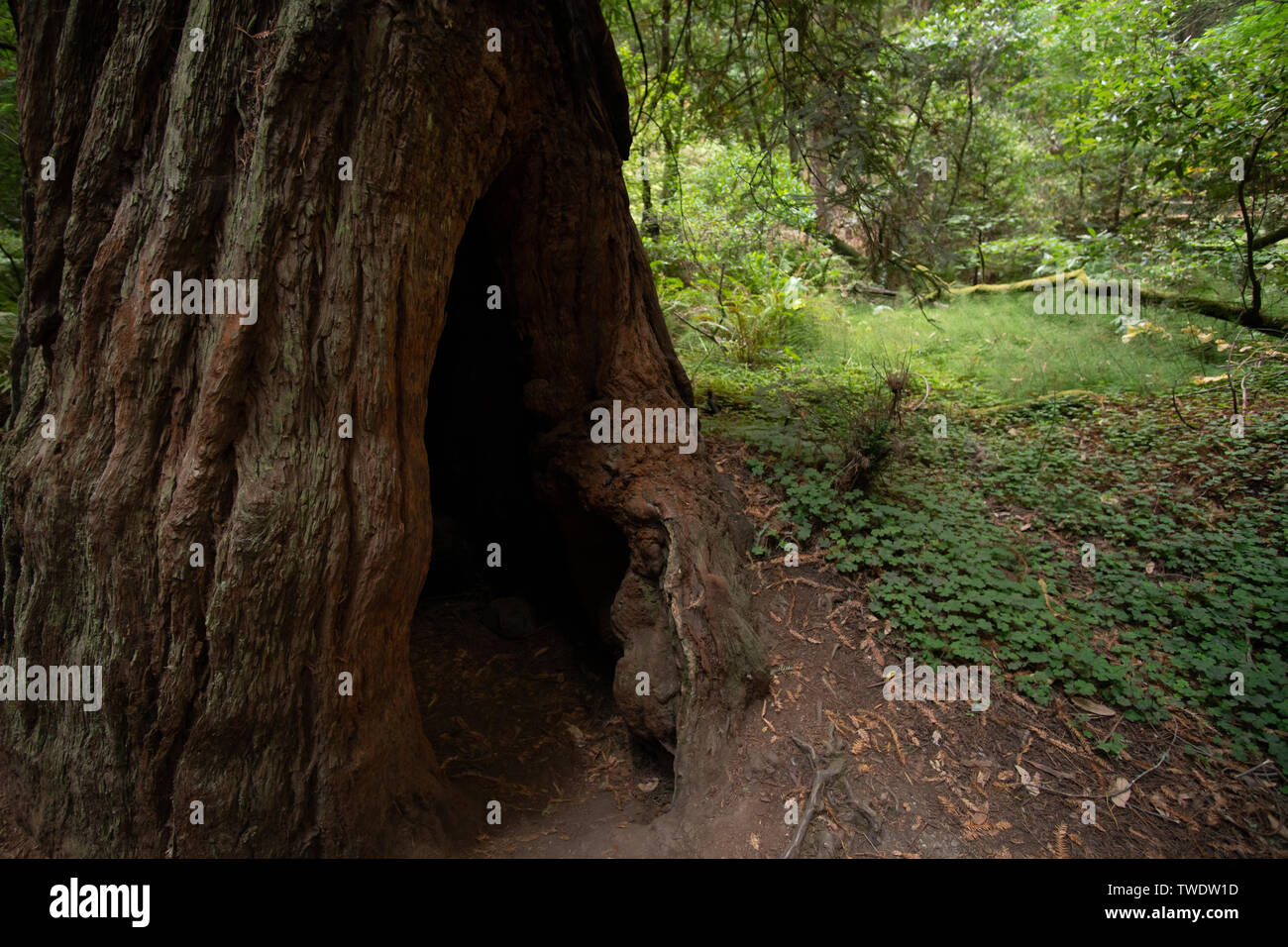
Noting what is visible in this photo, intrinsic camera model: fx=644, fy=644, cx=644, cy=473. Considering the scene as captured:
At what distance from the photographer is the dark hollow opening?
3818mm

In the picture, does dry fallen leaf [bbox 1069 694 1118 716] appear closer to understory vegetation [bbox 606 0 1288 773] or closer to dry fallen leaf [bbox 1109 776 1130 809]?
understory vegetation [bbox 606 0 1288 773]

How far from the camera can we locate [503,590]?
5.19 meters

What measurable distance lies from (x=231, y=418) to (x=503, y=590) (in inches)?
A: 116

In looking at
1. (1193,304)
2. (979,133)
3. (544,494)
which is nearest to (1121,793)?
(544,494)

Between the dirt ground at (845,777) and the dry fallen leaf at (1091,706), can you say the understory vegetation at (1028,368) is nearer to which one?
the dry fallen leaf at (1091,706)

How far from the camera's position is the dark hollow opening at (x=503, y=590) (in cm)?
382

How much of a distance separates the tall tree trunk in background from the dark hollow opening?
2.84 feet

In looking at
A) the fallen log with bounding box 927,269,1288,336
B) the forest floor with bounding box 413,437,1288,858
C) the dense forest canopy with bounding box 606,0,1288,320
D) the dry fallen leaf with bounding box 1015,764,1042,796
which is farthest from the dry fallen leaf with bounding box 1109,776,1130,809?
the fallen log with bounding box 927,269,1288,336

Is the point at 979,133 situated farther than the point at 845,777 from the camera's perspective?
Yes

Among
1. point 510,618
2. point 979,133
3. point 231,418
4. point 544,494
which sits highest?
point 979,133

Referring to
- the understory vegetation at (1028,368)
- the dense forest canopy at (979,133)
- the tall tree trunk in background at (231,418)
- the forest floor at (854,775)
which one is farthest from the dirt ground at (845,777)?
the dense forest canopy at (979,133)

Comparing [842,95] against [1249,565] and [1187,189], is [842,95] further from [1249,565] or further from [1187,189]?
[1187,189]

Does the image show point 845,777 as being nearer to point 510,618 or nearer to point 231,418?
point 510,618
